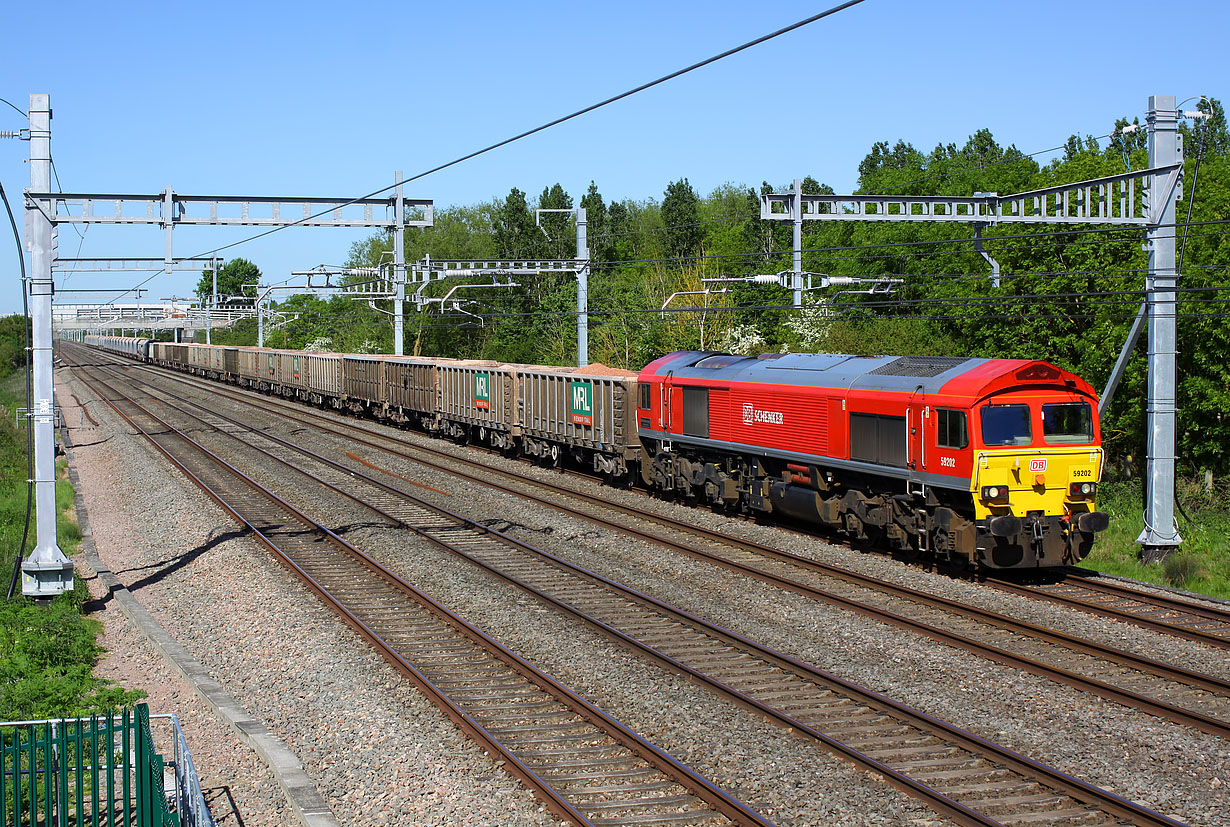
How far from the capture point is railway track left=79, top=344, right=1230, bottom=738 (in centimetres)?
1097

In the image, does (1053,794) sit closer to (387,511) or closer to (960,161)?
(387,511)

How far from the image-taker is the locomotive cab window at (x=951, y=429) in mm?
15891

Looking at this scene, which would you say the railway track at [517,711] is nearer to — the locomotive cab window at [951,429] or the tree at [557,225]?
the locomotive cab window at [951,429]

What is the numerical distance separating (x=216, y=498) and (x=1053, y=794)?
67.6 feet

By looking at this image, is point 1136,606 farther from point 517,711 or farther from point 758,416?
point 517,711

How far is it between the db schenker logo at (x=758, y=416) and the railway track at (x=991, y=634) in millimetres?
2411

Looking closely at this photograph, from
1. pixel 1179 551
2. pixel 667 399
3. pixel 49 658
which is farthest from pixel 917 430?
pixel 49 658

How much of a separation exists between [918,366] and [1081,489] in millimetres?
3281

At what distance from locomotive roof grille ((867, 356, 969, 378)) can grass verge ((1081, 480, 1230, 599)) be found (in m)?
4.06

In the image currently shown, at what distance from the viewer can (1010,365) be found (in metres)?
16.4

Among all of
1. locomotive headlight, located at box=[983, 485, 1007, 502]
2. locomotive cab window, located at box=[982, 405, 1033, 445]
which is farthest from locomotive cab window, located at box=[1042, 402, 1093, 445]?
locomotive headlight, located at box=[983, 485, 1007, 502]

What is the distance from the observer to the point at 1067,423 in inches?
645

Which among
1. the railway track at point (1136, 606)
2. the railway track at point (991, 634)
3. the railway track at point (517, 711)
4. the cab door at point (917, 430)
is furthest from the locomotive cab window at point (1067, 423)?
the railway track at point (517, 711)

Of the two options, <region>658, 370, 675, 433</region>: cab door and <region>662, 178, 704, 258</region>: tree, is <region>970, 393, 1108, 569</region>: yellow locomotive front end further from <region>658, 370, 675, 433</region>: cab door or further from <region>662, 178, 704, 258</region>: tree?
<region>662, 178, 704, 258</region>: tree
